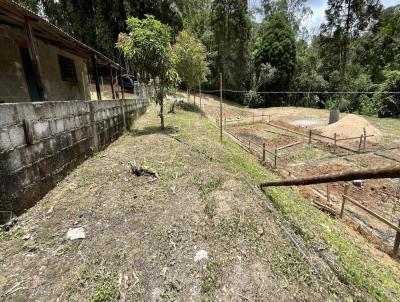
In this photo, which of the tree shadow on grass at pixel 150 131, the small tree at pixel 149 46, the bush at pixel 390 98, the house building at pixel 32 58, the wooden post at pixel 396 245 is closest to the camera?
the wooden post at pixel 396 245

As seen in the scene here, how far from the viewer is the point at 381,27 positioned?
82.6ft

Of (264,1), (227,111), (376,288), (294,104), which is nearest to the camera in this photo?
(376,288)

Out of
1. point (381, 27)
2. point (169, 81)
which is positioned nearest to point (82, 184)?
point (169, 81)

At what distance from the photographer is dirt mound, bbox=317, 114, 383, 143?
42.9 ft

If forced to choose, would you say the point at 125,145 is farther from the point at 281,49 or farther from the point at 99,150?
the point at 281,49

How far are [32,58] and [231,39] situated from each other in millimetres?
26367

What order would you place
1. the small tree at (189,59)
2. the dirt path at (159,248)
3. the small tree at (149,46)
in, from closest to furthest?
the dirt path at (159,248), the small tree at (149,46), the small tree at (189,59)

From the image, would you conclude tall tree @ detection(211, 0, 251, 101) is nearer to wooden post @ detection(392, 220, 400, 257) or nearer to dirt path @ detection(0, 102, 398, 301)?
dirt path @ detection(0, 102, 398, 301)

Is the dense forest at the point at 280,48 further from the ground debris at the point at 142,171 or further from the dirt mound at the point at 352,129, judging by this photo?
the ground debris at the point at 142,171

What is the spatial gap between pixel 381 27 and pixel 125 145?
3172 cm

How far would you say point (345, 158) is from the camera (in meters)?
10.0

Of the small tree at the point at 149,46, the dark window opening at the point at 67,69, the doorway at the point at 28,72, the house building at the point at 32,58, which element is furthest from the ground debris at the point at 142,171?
the dark window opening at the point at 67,69

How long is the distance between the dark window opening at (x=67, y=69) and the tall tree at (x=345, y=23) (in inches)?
1082

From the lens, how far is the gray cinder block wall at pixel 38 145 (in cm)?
313
